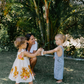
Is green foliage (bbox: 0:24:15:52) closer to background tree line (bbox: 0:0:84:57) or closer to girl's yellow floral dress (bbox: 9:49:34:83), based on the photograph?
background tree line (bbox: 0:0:84:57)

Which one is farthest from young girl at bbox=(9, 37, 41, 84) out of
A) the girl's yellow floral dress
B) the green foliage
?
the green foliage

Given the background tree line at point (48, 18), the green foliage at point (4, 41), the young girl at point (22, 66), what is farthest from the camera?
the green foliage at point (4, 41)

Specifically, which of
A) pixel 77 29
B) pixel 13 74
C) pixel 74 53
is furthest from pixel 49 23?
pixel 13 74

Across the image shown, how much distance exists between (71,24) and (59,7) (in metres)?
1.22

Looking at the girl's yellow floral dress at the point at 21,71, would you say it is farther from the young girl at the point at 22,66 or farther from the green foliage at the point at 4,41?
the green foliage at the point at 4,41

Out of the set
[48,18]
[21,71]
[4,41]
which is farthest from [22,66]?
[4,41]

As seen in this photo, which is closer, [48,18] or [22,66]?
[22,66]

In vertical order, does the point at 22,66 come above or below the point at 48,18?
below

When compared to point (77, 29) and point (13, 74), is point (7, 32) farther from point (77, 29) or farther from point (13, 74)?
point (13, 74)

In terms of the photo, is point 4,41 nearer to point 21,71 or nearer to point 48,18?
point 48,18

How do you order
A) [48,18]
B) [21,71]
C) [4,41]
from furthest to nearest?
[4,41] → [48,18] → [21,71]

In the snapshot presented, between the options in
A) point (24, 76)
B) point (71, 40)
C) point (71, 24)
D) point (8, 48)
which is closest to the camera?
point (24, 76)

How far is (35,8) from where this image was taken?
5988mm

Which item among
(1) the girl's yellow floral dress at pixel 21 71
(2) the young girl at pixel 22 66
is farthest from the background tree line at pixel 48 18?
(1) the girl's yellow floral dress at pixel 21 71
